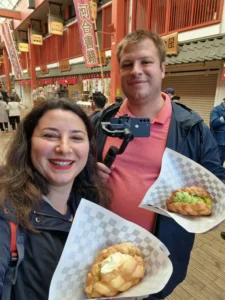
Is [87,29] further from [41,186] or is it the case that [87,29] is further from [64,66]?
[41,186]

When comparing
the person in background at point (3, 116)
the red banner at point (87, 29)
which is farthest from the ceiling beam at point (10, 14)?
the red banner at point (87, 29)

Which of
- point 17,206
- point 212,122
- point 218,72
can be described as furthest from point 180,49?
point 17,206

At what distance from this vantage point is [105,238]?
889mm

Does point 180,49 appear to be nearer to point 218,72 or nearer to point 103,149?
point 218,72

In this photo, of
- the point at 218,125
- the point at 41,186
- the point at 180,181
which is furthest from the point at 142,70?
the point at 218,125

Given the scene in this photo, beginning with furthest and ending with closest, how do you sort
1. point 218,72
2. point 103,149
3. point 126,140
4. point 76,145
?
point 218,72 → point 103,149 → point 126,140 → point 76,145

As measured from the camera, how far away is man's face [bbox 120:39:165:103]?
3.97ft

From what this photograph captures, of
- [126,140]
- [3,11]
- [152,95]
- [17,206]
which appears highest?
[3,11]

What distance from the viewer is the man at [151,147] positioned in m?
1.18

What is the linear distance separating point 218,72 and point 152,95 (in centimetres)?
536

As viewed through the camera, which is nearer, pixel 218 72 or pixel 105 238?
pixel 105 238

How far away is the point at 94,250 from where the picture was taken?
0.87m

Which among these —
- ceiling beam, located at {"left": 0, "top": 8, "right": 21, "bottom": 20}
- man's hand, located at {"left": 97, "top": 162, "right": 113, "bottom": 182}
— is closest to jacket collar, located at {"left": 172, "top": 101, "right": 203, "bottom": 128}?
man's hand, located at {"left": 97, "top": 162, "right": 113, "bottom": 182}

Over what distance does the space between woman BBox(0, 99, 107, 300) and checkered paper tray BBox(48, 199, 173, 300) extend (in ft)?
0.24
